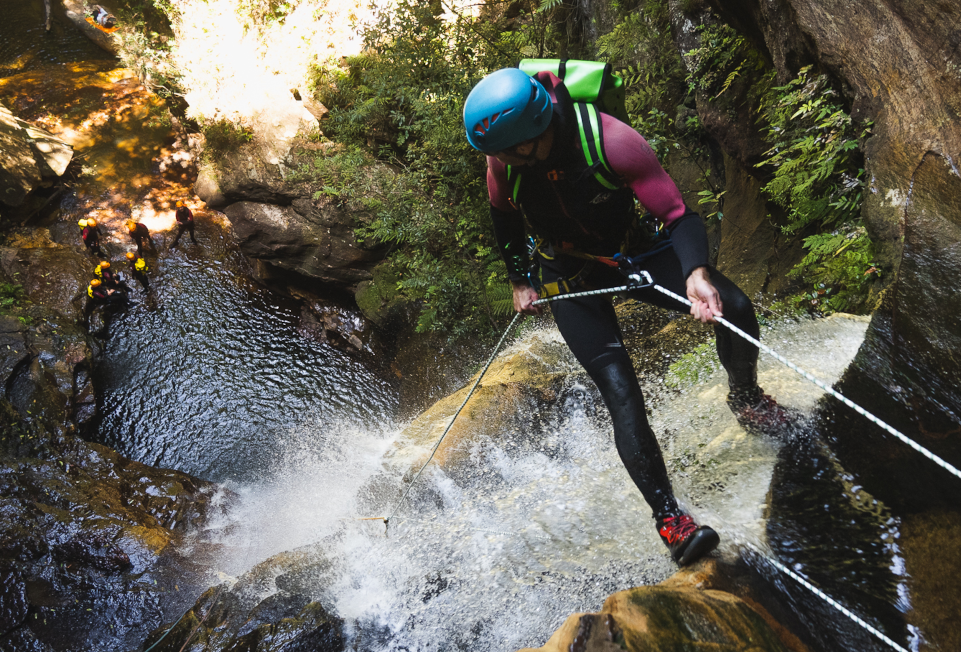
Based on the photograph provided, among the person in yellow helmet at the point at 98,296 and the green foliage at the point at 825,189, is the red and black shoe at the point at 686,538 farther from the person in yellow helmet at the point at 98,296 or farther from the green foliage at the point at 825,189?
the person in yellow helmet at the point at 98,296

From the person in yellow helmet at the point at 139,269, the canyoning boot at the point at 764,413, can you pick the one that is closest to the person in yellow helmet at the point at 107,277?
the person in yellow helmet at the point at 139,269

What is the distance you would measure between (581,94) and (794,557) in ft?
7.28

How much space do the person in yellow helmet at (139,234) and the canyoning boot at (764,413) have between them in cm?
1199

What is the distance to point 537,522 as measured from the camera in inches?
130

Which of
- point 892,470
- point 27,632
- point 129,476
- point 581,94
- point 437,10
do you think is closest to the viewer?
point 892,470

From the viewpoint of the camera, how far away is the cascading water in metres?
2.75

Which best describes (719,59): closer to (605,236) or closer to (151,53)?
(605,236)

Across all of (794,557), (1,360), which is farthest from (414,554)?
(1,360)

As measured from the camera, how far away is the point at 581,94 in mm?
2439

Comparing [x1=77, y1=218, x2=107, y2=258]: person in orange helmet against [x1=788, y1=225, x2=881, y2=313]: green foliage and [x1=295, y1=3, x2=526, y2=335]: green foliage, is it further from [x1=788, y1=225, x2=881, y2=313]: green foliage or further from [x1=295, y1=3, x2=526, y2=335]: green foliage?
[x1=788, y1=225, x2=881, y2=313]: green foliage

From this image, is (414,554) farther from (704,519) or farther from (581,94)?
(581,94)

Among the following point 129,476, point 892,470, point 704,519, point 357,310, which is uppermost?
point 892,470

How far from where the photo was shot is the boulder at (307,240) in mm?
9516

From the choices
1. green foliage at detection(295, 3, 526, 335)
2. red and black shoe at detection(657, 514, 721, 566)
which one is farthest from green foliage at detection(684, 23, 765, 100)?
red and black shoe at detection(657, 514, 721, 566)
